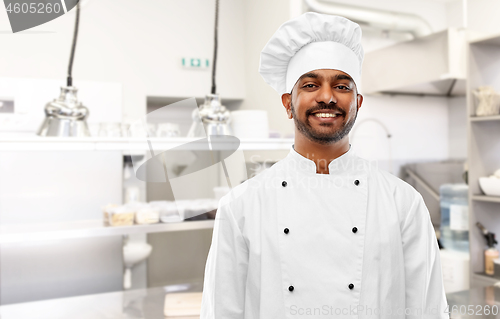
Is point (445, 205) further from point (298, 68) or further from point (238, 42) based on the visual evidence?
point (298, 68)

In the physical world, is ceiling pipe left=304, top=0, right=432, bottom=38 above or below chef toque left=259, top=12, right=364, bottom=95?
above

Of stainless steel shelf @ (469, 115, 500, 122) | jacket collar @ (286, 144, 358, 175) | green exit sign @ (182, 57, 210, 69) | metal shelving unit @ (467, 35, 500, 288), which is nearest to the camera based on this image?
jacket collar @ (286, 144, 358, 175)

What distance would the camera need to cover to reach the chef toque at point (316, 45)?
977mm

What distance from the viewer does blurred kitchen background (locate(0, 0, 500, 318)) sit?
2.07 metres

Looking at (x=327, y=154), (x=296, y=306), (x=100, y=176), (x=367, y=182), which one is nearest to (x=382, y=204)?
(x=367, y=182)

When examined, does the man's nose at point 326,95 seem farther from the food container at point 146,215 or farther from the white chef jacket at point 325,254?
the food container at point 146,215

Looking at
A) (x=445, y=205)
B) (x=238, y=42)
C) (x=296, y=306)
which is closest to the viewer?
(x=296, y=306)

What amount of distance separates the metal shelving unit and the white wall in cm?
144

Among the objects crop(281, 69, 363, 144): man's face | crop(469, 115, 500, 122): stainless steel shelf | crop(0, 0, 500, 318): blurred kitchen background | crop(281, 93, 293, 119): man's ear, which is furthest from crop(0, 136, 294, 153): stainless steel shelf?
crop(469, 115, 500, 122): stainless steel shelf

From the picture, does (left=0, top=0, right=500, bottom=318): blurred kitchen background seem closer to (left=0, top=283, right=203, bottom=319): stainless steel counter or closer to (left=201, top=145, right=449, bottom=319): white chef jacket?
(left=0, top=283, right=203, bottom=319): stainless steel counter

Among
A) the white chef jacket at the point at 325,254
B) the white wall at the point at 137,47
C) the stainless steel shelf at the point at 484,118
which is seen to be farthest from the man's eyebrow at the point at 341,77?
the white wall at the point at 137,47

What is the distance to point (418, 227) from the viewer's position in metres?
0.97

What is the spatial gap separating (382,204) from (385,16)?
78.9 inches

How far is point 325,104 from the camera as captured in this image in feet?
3.02
